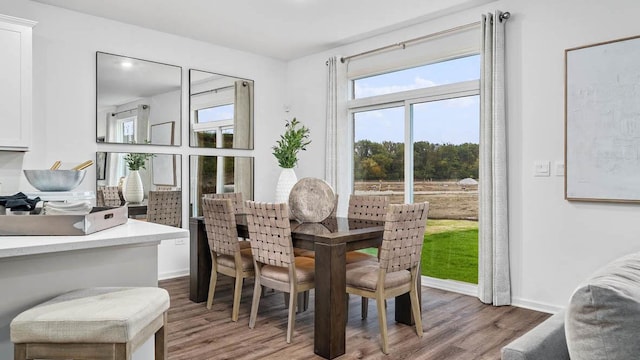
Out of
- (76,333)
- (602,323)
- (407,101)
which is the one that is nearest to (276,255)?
(76,333)

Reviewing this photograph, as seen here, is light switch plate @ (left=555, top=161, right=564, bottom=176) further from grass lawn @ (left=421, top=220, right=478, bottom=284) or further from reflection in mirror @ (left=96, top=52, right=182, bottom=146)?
reflection in mirror @ (left=96, top=52, right=182, bottom=146)

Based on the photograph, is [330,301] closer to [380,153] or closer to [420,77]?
[380,153]

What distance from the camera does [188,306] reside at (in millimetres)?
3703

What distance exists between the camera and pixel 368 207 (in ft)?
13.1

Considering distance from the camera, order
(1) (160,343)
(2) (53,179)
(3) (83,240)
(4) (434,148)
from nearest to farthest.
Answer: (3) (83,240)
(1) (160,343)
(2) (53,179)
(4) (434,148)

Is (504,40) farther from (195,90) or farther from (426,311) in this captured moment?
(195,90)

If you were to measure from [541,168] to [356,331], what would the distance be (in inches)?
77.9

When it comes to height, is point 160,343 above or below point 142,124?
below

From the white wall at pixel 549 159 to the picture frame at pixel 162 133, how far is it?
3.25 metres

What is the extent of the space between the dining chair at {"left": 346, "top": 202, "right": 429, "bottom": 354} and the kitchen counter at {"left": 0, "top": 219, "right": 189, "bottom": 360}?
1.36m

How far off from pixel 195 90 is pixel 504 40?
321 centimetres

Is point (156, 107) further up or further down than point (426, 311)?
further up

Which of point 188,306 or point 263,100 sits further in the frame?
point 263,100

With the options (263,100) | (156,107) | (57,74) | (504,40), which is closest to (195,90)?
(156,107)
